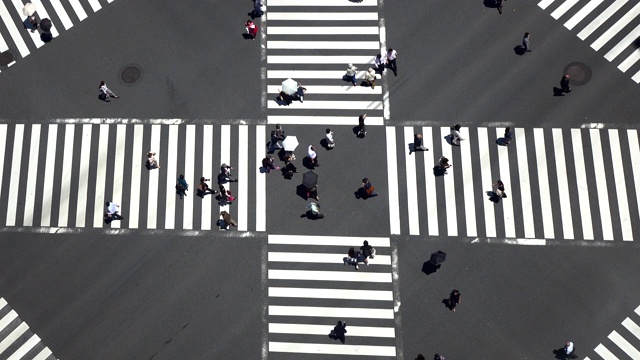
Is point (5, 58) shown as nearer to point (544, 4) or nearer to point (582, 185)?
point (544, 4)

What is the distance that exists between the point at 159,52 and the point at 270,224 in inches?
389

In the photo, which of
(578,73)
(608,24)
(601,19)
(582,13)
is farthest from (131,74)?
(608,24)

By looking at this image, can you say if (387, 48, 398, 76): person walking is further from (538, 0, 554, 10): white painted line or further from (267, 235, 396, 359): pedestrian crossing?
(267, 235, 396, 359): pedestrian crossing

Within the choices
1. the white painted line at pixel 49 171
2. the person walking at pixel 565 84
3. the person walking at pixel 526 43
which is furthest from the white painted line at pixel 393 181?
the white painted line at pixel 49 171

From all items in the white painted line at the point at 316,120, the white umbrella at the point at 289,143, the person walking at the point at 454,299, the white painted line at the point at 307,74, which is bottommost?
the person walking at the point at 454,299

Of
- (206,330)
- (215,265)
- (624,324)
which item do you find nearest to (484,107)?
(624,324)

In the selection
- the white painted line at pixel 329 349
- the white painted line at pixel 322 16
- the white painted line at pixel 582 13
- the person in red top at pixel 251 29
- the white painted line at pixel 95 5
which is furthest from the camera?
the white painted line at pixel 95 5

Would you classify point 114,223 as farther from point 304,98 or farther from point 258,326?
point 304,98

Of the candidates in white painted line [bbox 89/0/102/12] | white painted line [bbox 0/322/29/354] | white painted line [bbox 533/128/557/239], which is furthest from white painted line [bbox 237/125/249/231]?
white painted line [bbox 533/128/557/239]

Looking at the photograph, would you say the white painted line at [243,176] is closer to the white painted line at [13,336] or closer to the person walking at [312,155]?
the person walking at [312,155]

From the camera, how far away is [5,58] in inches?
1149

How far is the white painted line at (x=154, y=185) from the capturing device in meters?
26.8

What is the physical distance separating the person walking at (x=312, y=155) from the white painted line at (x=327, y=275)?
4.69 meters

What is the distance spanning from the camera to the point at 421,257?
25.8m
